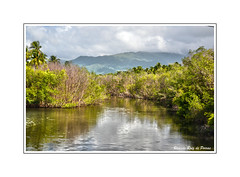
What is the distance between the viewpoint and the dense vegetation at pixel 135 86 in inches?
786

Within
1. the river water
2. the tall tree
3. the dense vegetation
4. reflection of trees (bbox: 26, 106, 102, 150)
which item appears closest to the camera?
the river water

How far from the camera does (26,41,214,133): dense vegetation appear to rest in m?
20.0

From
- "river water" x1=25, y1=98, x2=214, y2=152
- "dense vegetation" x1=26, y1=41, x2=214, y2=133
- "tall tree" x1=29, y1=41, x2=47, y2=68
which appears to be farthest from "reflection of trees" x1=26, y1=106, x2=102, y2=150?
"tall tree" x1=29, y1=41, x2=47, y2=68

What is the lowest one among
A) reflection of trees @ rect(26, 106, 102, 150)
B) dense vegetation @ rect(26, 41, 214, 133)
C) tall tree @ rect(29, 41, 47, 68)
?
reflection of trees @ rect(26, 106, 102, 150)

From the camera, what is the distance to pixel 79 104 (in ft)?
119

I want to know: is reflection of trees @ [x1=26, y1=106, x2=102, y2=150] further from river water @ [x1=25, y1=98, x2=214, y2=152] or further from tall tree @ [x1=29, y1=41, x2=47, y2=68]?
tall tree @ [x1=29, y1=41, x2=47, y2=68]

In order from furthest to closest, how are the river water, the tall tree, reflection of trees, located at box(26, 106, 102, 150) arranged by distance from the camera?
the tall tree < reflection of trees, located at box(26, 106, 102, 150) < the river water

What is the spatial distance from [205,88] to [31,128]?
13042 millimetres

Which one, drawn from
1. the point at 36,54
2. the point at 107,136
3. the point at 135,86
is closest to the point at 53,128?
the point at 107,136

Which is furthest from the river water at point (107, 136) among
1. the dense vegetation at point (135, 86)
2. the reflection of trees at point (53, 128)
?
the dense vegetation at point (135, 86)

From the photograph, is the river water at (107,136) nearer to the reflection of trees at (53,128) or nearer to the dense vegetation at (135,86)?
the reflection of trees at (53,128)

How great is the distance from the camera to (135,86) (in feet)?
185

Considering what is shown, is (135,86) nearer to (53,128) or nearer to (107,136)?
(53,128)
